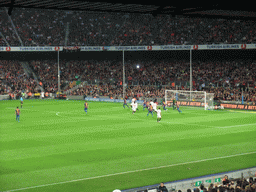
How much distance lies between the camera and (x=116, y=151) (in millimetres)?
22734

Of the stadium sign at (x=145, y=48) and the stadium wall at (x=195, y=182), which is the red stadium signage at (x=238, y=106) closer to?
the stadium sign at (x=145, y=48)

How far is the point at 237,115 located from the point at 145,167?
2481cm

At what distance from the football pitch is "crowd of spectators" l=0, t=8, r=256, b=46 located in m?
31.7

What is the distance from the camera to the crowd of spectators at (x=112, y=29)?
215 ft

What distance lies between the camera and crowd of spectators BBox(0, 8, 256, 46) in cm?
6562

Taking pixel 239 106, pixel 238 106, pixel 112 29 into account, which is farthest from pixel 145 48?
pixel 239 106

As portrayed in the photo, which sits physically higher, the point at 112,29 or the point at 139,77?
the point at 112,29

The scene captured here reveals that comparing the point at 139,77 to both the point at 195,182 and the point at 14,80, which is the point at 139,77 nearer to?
the point at 14,80

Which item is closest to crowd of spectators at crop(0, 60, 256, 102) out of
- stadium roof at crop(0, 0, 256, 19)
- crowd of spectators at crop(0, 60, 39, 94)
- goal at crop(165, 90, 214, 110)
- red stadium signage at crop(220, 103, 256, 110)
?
crowd of spectators at crop(0, 60, 39, 94)

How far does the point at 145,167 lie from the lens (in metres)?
18.9

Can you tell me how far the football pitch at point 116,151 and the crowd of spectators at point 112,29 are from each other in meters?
31.7

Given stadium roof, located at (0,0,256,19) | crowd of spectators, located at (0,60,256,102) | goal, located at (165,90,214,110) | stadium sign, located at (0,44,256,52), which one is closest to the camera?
stadium roof, located at (0,0,256,19)

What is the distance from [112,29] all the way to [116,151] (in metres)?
57.6

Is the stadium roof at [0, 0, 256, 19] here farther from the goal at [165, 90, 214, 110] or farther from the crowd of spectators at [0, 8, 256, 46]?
the crowd of spectators at [0, 8, 256, 46]
